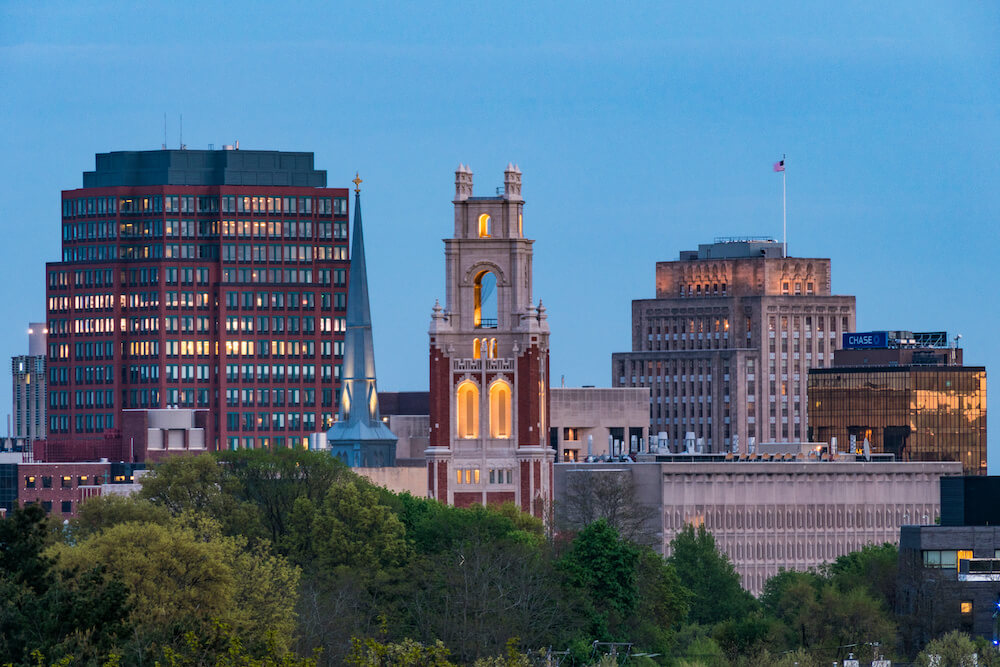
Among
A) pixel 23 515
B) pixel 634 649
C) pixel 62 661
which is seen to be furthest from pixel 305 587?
pixel 62 661

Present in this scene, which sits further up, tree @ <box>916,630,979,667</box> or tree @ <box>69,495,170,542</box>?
tree @ <box>69,495,170,542</box>

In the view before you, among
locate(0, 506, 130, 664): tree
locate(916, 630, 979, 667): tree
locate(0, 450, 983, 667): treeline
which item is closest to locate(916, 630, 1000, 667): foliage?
locate(916, 630, 979, 667): tree

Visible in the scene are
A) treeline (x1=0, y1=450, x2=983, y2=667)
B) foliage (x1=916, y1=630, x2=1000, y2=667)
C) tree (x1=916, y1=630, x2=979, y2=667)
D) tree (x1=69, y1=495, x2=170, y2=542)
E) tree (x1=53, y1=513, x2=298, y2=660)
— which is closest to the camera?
treeline (x1=0, y1=450, x2=983, y2=667)

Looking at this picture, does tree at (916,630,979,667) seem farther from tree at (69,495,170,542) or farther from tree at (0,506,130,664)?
tree at (0,506,130,664)

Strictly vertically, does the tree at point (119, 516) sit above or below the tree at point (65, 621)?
above

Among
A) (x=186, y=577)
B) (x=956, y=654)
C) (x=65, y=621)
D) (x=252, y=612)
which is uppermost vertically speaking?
(x=186, y=577)

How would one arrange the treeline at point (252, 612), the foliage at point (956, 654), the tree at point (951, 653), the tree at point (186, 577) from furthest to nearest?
the tree at point (951, 653) → the foliage at point (956, 654) → the tree at point (186, 577) → the treeline at point (252, 612)

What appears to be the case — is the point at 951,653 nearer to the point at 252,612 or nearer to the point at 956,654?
the point at 956,654

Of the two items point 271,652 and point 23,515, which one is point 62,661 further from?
point 23,515

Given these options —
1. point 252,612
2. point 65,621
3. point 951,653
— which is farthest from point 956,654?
point 65,621

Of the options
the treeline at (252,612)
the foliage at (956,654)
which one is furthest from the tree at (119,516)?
the foliage at (956,654)

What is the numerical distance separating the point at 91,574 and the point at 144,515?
2641 inches

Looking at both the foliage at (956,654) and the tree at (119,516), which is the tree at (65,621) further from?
the foliage at (956,654)

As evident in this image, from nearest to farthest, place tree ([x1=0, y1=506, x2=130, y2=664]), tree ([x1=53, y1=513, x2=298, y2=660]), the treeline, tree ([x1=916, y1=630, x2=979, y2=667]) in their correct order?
tree ([x1=0, y1=506, x2=130, y2=664]) → the treeline → tree ([x1=53, y1=513, x2=298, y2=660]) → tree ([x1=916, y1=630, x2=979, y2=667])
